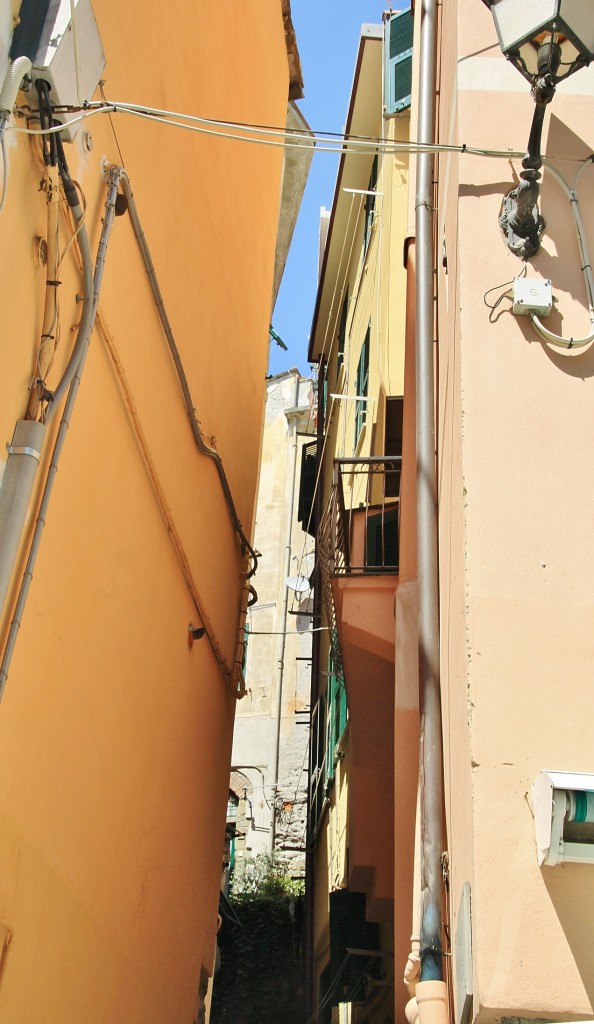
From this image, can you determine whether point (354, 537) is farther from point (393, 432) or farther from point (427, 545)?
point (427, 545)

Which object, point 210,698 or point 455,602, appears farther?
point 210,698

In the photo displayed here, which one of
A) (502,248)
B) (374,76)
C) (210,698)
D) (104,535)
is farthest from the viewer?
(374,76)

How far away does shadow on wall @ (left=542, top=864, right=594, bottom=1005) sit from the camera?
2.99 m

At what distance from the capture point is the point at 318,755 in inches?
580

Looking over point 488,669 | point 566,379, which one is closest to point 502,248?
point 566,379

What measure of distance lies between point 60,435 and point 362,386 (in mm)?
9492

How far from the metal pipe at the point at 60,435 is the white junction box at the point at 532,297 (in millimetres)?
1809

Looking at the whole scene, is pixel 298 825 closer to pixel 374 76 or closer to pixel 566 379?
pixel 374 76

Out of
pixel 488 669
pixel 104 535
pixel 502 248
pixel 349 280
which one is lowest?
pixel 488 669

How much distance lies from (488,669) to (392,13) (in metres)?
11.4

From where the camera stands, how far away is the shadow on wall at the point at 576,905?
2.99 meters

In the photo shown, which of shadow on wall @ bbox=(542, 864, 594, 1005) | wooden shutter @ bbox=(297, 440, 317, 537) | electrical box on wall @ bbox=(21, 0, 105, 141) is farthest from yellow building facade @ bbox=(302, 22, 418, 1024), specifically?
shadow on wall @ bbox=(542, 864, 594, 1005)

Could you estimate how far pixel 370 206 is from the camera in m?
14.0

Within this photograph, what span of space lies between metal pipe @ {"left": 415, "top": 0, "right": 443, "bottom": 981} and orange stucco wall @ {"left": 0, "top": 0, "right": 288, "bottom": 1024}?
1.54 meters
